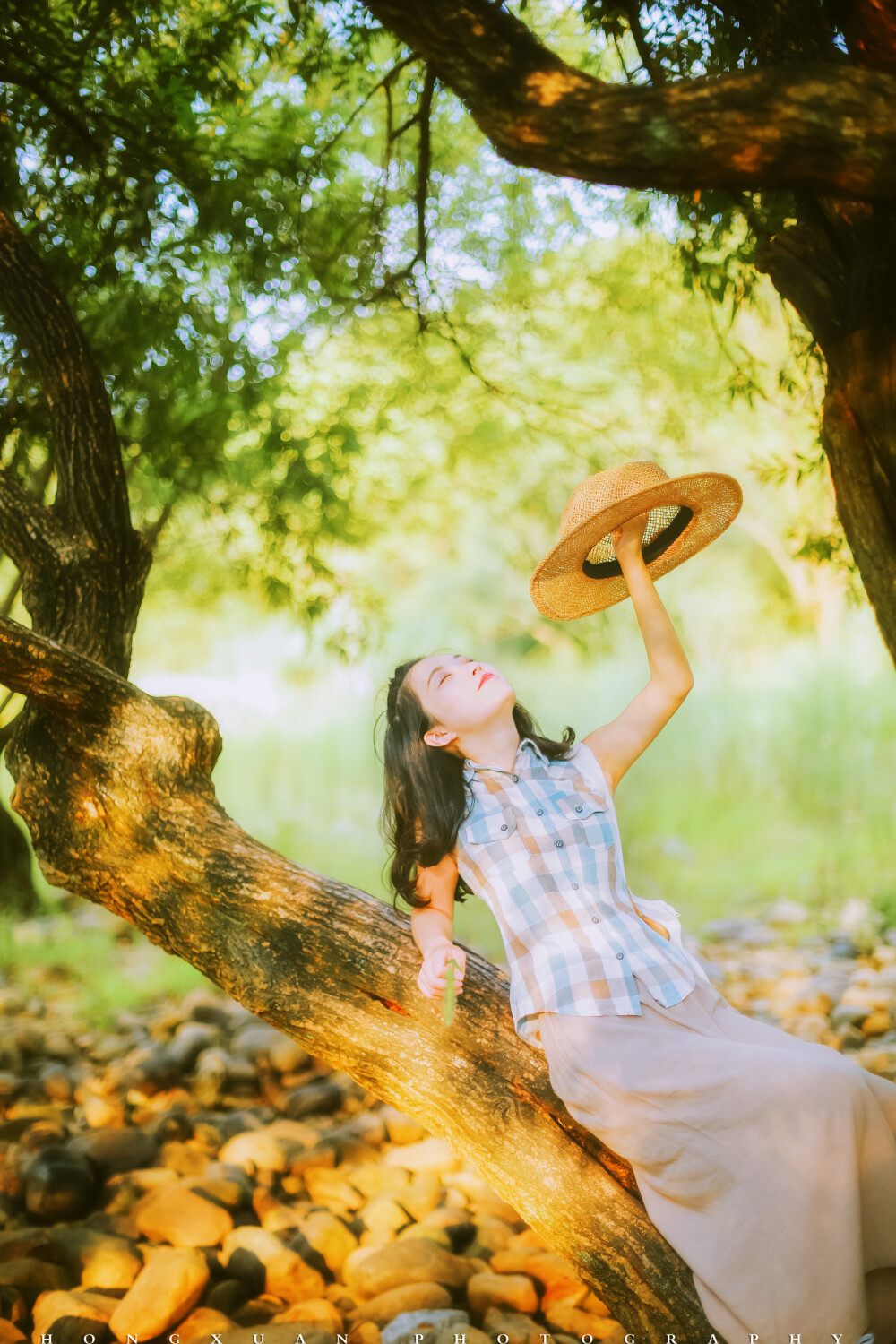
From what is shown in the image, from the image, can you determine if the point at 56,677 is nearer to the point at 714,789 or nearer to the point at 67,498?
the point at 67,498

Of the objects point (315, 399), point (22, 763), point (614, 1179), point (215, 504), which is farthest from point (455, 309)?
point (614, 1179)

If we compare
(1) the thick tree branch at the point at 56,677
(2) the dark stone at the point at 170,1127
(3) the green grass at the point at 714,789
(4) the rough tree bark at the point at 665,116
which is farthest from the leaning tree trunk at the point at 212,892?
(3) the green grass at the point at 714,789

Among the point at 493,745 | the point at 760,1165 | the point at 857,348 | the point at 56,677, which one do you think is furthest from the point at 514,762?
the point at 857,348

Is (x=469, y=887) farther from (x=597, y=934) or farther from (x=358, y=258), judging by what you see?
(x=358, y=258)

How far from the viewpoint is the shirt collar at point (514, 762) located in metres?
2.29

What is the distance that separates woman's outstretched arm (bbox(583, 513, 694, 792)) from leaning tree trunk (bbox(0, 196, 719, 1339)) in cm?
65

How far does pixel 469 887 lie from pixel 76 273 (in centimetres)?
281

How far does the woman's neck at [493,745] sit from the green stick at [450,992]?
48 centimetres

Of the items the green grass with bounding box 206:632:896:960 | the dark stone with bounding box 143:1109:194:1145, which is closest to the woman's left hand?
the dark stone with bounding box 143:1109:194:1145

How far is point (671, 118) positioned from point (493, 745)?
137 cm

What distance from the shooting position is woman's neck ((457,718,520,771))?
2.32 m

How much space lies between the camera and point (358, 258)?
4238mm

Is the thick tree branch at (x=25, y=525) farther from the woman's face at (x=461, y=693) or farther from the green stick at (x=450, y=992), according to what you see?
the green stick at (x=450, y=992)

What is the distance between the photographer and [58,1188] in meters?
3.05
